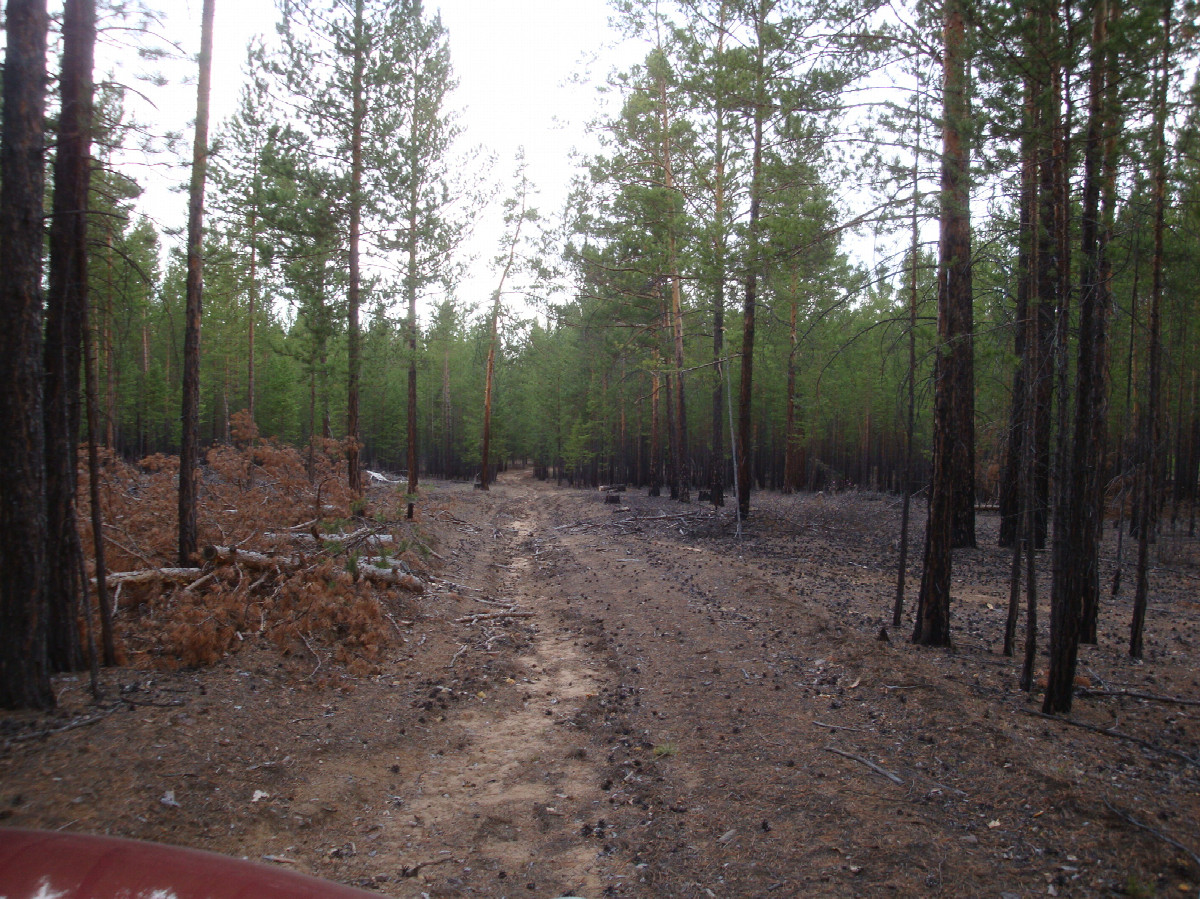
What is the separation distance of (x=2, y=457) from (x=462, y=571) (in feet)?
27.7

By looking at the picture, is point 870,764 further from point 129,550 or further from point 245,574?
point 129,550

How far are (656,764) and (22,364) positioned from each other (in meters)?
5.23

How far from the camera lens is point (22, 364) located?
15.0ft

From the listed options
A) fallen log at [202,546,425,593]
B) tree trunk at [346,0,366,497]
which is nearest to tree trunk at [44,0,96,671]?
fallen log at [202,546,425,593]

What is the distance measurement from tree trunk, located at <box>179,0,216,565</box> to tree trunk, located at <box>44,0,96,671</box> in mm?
2208

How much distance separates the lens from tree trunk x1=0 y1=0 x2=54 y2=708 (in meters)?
4.54

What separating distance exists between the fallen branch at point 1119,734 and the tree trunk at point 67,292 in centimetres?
744

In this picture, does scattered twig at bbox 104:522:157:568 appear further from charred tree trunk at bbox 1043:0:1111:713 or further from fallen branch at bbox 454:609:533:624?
charred tree trunk at bbox 1043:0:1111:713

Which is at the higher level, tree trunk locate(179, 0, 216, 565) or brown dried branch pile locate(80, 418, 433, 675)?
tree trunk locate(179, 0, 216, 565)

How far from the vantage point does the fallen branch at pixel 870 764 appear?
4.47m

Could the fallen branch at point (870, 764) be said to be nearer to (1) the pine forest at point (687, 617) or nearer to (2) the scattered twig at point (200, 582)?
(1) the pine forest at point (687, 617)

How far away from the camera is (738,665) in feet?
23.4

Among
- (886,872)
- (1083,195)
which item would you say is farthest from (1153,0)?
(886,872)

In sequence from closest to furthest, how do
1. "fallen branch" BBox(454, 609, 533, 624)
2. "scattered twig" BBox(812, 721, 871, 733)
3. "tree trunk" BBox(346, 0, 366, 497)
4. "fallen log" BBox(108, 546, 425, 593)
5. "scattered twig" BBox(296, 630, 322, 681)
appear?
1. "scattered twig" BBox(812, 721, 871, 733)
2. "scattered twig" BBox(296, 630, 322, 681)
3. "fallen log" BBox(108, 546, 425, 593)
4. "fallen branch" BBox(454, 609, 533, 624)
5. "tree trunk" BBox(346, 0, 366, 497)
